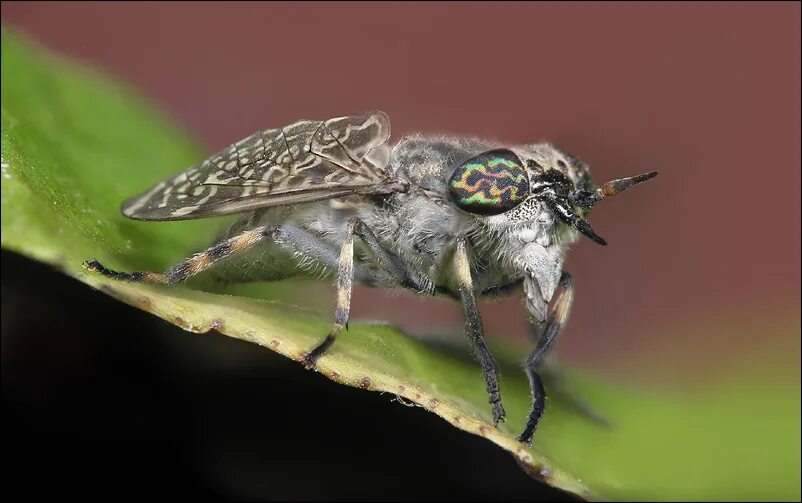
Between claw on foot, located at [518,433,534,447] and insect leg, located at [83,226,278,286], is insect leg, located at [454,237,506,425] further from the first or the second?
insect leg, located at [83,226,278,286]

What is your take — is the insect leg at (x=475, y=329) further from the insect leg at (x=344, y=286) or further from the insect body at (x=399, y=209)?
the insect leg at (x=344, y=286)

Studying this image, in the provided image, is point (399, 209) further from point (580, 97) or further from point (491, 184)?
point (580, 97)

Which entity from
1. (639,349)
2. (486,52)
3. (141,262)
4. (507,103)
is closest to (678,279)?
(639,349)

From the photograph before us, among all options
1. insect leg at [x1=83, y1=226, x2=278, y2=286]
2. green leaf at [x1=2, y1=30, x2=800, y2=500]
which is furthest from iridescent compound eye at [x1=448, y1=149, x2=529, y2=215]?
insect leg at [x1=83, y1=226, x2=278, y2=286]

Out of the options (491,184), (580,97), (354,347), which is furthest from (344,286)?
(580,97)

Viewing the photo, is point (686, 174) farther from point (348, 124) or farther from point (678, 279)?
point (348, 124)
